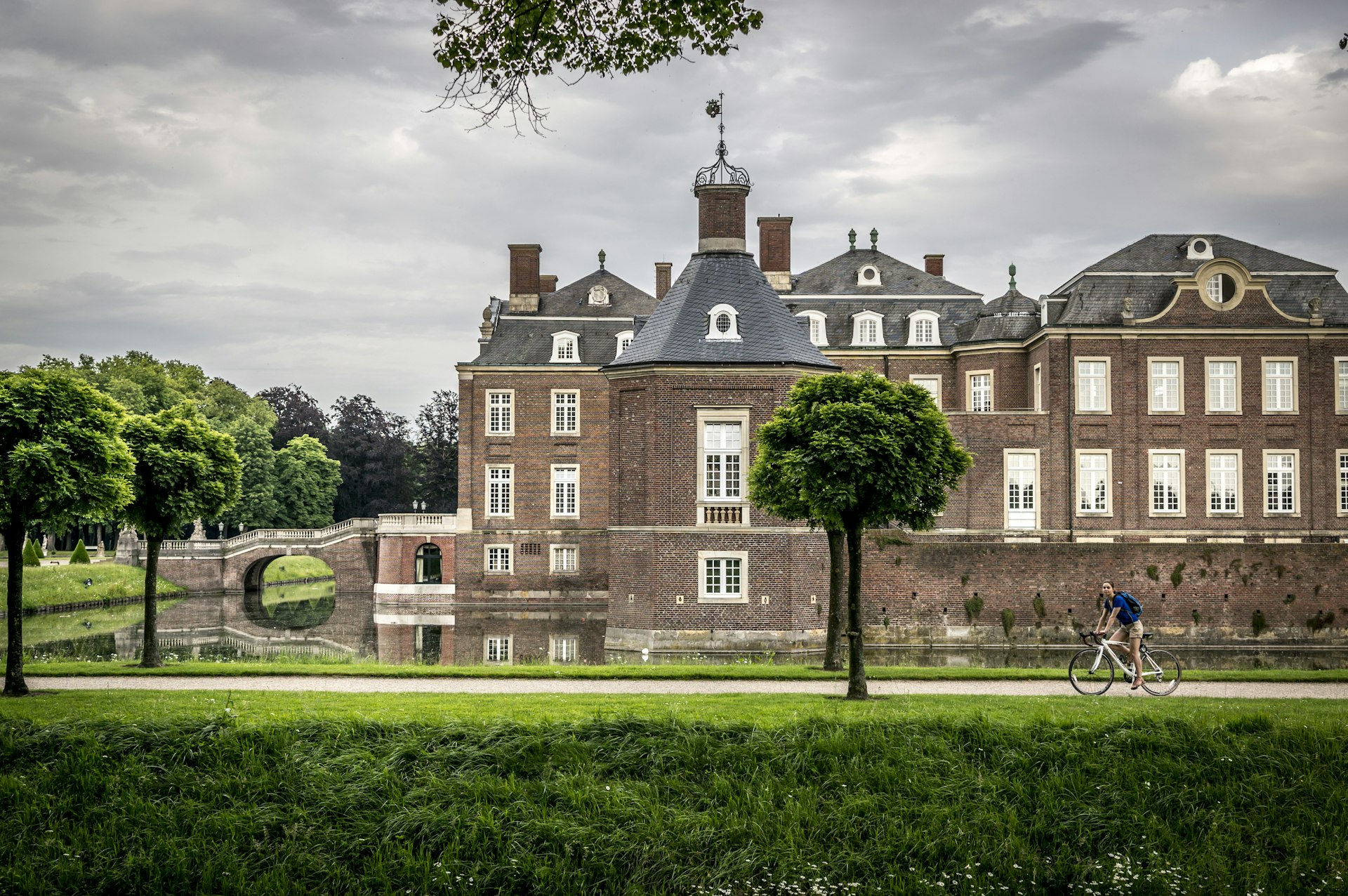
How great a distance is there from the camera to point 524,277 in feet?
148

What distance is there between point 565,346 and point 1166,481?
72.4 feet

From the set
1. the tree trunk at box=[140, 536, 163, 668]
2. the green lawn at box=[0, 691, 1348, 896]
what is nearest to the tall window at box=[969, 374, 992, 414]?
the tree trunk at box=[140, 536, 163, 668]

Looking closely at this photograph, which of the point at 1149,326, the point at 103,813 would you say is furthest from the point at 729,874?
the point at 1149,326

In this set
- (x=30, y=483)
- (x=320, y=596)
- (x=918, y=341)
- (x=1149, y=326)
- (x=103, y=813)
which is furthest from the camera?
(x=320, y=596)

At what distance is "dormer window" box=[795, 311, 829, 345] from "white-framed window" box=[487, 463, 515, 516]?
12.5m

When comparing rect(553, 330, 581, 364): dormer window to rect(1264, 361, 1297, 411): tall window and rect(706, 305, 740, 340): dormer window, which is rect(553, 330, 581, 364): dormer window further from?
rect(1264, 361, 1297, 411): tall window

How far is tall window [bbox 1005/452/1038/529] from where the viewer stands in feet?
120

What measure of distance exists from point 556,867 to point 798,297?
34.8 meters

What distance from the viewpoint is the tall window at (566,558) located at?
141ft

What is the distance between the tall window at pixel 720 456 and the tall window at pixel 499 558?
16889mm

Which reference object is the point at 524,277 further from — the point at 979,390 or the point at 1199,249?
the point at 1199,249

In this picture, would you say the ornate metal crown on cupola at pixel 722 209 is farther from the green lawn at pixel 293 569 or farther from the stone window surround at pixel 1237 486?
the green lawn at pixel 293 569

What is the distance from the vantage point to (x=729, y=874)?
9.21 metres

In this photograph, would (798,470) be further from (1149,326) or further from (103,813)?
(1149,326)
